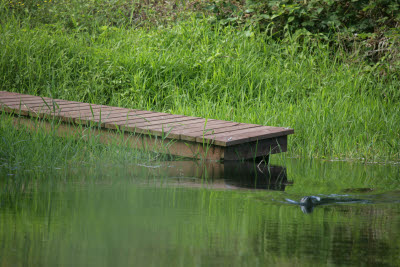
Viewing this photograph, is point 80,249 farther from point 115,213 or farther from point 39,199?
point 39,199

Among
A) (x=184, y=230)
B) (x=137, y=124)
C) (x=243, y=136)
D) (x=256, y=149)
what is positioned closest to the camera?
(x=184, y=230)

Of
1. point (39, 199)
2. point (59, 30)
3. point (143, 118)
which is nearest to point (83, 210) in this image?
point (39, 199)

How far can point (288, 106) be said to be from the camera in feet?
23.9

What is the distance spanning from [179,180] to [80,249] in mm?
2004

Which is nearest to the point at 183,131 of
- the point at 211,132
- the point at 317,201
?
the point at 211,132

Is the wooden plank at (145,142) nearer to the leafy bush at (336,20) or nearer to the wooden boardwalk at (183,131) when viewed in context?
the wooden boardwalk at (183,131)

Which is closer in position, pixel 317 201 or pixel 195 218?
pixel 195 218

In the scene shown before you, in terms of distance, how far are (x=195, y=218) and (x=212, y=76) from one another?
17.5 ft

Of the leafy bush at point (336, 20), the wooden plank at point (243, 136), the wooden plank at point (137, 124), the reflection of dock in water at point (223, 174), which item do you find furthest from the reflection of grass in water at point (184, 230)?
the leafy bush at point (336, 20)

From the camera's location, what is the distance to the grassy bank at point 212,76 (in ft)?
23.7

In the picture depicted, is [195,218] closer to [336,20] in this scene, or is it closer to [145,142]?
[145,142]

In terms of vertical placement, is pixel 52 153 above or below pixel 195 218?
above

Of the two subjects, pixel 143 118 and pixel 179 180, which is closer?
pixel 179 180

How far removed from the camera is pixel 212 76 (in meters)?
8.38
